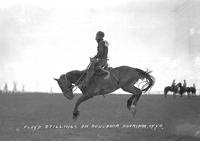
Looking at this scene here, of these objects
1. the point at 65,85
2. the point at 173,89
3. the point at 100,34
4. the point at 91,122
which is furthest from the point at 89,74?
the point at 173,89

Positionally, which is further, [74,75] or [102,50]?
[74,75]

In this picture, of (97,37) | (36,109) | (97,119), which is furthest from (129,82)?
(36,109)

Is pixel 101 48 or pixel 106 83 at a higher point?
pixel 101 48

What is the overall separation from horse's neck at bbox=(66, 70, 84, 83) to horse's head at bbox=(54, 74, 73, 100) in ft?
0.52

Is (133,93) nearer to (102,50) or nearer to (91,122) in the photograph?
(102,50)

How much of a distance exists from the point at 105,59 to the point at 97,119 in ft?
44.0

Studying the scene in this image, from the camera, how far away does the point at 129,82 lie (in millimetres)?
15039

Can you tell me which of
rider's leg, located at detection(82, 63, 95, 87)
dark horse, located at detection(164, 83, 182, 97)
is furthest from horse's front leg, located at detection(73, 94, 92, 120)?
dark horse, located at detection(164, 83, 182, 97)

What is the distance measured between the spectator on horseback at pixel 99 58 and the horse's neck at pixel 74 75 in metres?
0.36

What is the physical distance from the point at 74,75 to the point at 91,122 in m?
11.5

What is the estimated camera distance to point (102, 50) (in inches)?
552

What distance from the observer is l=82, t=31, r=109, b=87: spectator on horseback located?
45.8ft

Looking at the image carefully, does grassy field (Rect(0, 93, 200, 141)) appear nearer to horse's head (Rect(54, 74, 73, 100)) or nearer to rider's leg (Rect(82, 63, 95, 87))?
horse's head (Rect(54, 74, 73, 100))

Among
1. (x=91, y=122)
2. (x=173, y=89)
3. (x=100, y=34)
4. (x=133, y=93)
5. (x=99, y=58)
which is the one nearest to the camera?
(x=100, y=34)
